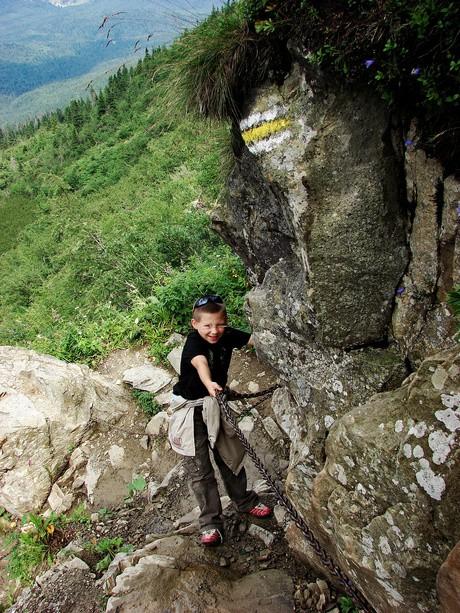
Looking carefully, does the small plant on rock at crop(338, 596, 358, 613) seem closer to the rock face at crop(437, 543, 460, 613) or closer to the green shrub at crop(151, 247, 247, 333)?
the rock face at crop(437, 543, 460, 613)

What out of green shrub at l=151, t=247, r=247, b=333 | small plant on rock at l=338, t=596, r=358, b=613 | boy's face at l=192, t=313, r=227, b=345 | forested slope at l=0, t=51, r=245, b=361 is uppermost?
boy's face at l=192, t=313, r=227, b=345

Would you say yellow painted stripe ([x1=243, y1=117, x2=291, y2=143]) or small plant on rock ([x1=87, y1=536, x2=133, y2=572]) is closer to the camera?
yellow painted stripe ([x1=243, y1=117, x2=291, y2=143])

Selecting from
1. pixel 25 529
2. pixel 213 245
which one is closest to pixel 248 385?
pixel 25 529

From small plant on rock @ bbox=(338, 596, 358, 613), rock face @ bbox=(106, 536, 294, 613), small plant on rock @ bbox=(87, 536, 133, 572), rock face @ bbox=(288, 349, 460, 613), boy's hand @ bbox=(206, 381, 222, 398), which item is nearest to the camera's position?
rock face @ bbox=(288, 349, 460, 613)

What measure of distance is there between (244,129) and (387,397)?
2.66 meters

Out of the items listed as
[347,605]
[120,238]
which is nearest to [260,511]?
[347,605]

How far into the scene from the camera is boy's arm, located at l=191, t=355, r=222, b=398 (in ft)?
12.1

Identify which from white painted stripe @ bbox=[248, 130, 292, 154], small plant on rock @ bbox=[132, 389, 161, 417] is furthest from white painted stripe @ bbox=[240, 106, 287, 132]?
small plant on rock @ bbox=[132, 389, 161, 417]

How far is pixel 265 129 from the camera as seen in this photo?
3719mm

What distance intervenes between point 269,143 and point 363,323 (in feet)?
5.73

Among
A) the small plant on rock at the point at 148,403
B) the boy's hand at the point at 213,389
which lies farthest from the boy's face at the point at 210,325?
the small plant on rock at the point at 148,403

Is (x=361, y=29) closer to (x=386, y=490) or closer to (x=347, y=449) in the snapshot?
(x=347, y=449)

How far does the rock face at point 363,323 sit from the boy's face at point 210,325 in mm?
640

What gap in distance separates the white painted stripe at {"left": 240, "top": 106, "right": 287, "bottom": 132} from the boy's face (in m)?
1.74
